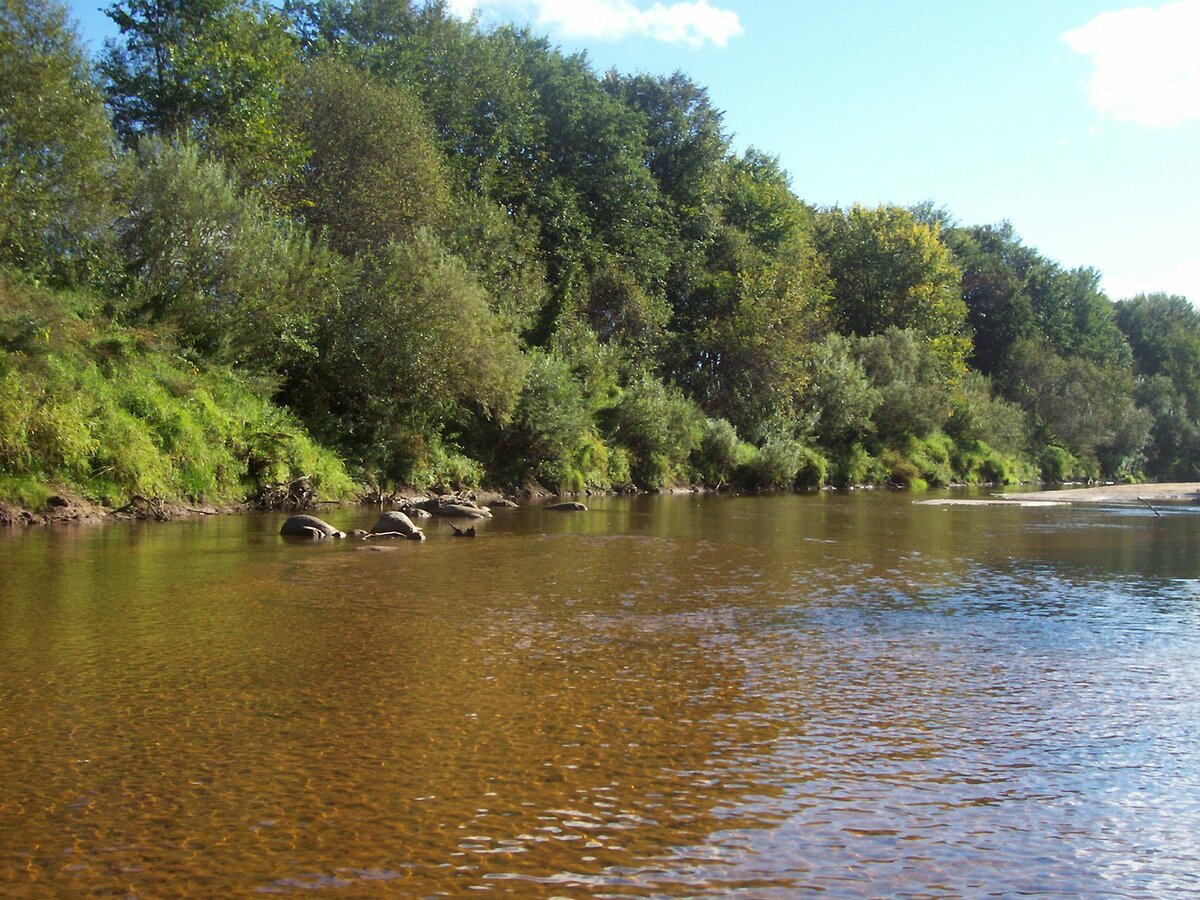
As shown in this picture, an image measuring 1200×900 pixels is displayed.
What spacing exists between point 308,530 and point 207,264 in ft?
38.7

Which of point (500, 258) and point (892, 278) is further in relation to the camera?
point (892, 278)

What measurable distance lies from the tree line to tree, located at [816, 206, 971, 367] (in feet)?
0.73

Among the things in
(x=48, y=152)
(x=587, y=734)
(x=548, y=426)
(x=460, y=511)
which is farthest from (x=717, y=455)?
(x=587, y=734)

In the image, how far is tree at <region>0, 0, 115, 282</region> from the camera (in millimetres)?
25297

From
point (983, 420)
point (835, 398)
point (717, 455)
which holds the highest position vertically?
point (835, 398)

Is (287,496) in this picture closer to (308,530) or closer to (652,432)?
(308,530)

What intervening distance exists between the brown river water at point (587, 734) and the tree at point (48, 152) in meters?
13.4

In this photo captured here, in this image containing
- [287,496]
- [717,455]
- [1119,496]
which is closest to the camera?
[287,496]

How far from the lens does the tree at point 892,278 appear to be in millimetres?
76062

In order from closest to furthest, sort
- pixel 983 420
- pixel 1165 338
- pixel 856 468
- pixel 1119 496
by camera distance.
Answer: pixel 1119 496 < pixel 856 468 < pixel 983 420 < pixel 1165 338

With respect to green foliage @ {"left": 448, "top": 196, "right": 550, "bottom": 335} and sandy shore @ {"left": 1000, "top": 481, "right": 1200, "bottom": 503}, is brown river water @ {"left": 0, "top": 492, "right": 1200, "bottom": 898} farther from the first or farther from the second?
sandy shore @ {"left": 1000, "top": 481, "right": 1200, "bottom": 503}

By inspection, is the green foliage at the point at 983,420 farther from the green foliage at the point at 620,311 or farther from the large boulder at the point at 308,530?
the large boulder at the point at 308,530

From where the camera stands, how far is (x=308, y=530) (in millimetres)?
20391

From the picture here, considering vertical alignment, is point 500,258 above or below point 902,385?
above
